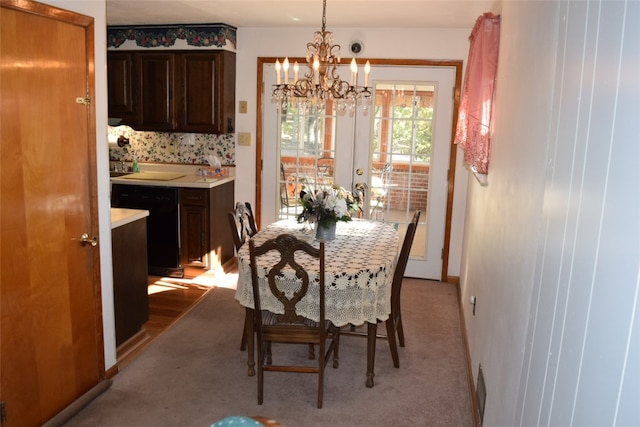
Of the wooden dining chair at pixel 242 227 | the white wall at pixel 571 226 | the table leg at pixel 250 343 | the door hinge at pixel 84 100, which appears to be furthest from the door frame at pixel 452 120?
the door hinge at pixel 84 100

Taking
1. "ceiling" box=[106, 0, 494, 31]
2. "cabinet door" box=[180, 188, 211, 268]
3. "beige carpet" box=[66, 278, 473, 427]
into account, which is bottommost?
"beige carpet" box=[66, 278, 473, 427]

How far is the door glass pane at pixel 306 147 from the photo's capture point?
5117mm

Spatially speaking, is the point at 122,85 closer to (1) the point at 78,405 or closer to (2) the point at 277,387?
(1) the point at 78,405

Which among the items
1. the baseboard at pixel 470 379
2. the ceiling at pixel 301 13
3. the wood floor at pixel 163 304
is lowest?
the wood floor at pixel 163 304

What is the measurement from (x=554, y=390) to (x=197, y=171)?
4.69 meters

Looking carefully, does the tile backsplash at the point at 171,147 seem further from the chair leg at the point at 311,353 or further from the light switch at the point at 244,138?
the chair leg at the point at 311,353

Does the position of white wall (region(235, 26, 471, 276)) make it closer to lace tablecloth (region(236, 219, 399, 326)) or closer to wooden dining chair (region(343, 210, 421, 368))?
wooden dining chair (region(343, 210, 421, 368))

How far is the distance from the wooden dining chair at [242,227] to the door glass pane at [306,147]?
1.54 meters

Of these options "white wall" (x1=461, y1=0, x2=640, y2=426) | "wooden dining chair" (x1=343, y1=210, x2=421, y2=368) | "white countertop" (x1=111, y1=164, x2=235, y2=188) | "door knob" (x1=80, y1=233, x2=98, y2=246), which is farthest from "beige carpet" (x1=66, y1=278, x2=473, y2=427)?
"white countertop" (x1=111, y1=164, x2=235, y2=188)

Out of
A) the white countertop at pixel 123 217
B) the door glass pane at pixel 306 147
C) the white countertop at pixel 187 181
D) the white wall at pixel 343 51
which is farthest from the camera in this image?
the door glass pane at pixel 306 147

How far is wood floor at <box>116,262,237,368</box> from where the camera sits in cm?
343

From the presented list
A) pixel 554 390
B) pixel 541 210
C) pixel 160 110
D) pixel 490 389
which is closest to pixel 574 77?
pixel 541 210

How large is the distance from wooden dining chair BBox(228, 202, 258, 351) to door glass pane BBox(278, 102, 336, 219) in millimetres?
1536

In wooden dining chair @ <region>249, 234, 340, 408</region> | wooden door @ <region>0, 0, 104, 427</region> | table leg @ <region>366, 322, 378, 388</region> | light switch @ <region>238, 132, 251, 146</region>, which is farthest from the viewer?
light switch @ <region>238, 132, 251, 146</region>
